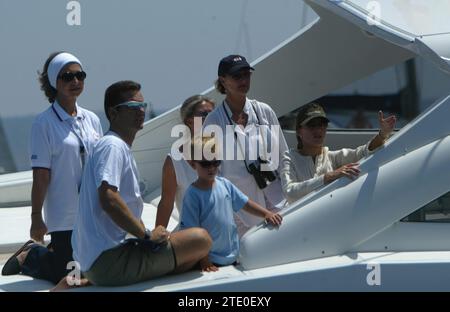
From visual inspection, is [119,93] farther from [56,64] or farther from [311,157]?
[311,157]

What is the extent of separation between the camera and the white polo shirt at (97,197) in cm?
357

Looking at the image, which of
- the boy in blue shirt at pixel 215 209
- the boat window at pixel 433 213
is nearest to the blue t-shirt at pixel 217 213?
the boy in blue shirt at pixel 215 209

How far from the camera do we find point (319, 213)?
3.87m

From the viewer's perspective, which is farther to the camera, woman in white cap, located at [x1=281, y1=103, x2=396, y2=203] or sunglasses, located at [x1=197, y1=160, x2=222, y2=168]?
woman in white cap, located at [x1=281, y1=103, x2=396, y2=203]

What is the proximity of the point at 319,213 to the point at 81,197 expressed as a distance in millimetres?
1001

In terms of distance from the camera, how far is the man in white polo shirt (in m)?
3.57

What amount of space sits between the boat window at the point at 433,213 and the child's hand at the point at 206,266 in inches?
32.8

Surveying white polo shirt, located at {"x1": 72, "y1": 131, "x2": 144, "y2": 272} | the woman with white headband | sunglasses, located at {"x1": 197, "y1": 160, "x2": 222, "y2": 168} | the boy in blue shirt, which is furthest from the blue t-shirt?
the woman with white headband

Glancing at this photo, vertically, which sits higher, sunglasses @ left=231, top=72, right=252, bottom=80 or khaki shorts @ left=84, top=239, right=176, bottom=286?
sunglasses @ left=231, top=72, right=252, bottom=80

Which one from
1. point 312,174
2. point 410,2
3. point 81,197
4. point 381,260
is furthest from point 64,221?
Answer: point 410,2

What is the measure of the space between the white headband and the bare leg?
96cm

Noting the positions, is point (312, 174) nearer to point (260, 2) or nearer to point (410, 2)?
point (410, 2)

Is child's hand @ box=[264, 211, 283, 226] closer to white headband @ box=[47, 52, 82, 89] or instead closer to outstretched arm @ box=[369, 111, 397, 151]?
outstretched arm @ box=[369, 111, 397, 151]

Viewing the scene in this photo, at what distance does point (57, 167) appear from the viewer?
163 inches
